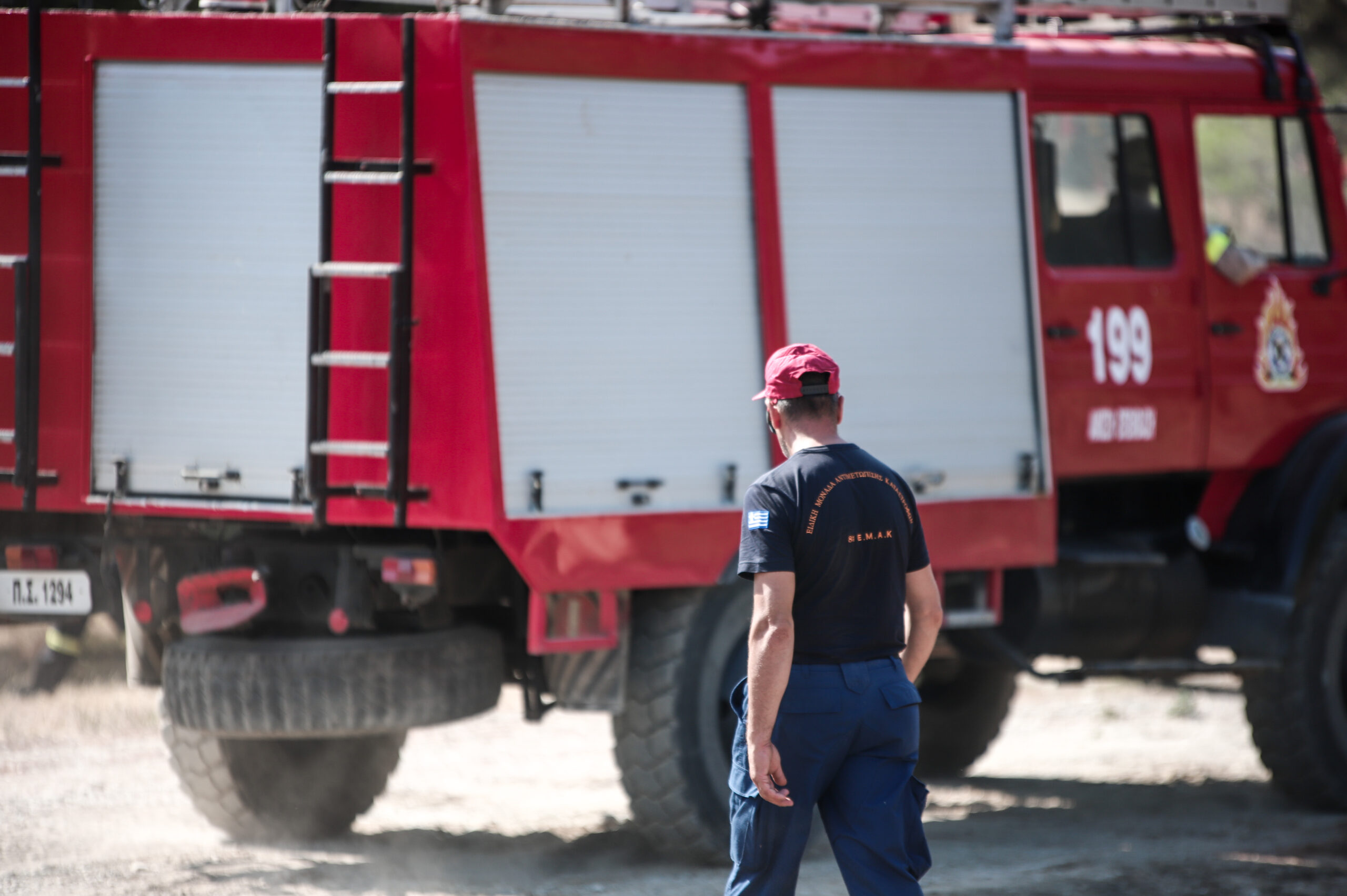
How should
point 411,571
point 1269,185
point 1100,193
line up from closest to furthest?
1. point 411,571
2. point 1100,193
3. point 1269,185

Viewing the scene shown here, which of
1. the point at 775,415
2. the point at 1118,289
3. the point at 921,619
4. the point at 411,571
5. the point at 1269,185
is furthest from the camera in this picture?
the point at 1269,185

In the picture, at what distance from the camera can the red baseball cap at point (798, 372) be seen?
4.21 metres

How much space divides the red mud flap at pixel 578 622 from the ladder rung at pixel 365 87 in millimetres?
1765

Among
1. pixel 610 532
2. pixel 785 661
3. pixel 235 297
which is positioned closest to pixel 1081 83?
pixel 610 532

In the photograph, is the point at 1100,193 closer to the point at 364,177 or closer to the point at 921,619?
the point at 364,177

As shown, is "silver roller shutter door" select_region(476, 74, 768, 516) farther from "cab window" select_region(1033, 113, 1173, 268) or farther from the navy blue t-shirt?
the navy blue t-shirt

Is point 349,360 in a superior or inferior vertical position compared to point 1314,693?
superior

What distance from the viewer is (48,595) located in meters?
6.28

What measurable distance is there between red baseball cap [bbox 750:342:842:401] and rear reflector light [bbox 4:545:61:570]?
327cm

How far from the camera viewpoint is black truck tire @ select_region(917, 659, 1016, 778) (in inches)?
347

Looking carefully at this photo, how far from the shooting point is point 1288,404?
25.3ft

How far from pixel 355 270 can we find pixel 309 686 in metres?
1.43

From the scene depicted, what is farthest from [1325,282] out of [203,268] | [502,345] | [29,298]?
[29,298]

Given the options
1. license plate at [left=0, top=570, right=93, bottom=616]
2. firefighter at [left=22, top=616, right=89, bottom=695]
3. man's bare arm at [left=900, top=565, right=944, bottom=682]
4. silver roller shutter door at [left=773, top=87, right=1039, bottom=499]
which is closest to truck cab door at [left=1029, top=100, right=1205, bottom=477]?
silver roller shutter door at [left=773, top=87, right=1039, bottom=499]
